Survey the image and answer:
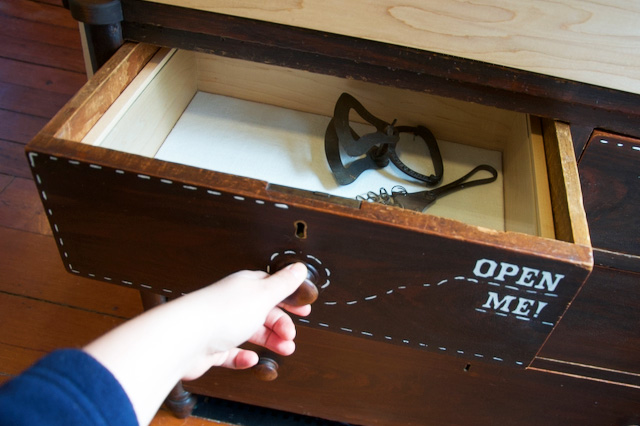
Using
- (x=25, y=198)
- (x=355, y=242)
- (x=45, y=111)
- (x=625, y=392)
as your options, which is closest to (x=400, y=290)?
(x=355, y=242)

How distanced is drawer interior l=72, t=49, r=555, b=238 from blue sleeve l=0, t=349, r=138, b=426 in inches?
15.4

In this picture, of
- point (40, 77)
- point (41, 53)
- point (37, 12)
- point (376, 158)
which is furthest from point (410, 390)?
point (37, 12)

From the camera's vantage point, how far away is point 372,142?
0.79 meters

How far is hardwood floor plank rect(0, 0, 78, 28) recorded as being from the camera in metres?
1.88

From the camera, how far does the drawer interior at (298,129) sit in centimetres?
74

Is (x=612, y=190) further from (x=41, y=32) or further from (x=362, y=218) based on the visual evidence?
(x=41, y=32)

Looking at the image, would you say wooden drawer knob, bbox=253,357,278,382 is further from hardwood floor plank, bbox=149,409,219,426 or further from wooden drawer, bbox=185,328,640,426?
hardwood floor plank, bbox=149,409,219,426

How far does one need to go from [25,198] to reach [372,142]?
951 mm

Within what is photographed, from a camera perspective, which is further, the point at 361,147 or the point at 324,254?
the point at 361,147

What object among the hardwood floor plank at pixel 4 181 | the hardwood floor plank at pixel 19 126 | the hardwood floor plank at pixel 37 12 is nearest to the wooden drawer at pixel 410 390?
the hardwood floor plank at pixel 4 181

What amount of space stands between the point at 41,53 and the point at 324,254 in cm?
159

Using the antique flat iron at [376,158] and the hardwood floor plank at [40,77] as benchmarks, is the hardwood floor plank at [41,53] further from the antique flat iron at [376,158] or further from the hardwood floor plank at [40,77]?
the antique flat iron at [376,158]

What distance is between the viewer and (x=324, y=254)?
54cm

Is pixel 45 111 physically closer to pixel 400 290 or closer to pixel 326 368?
pixel 326 368
